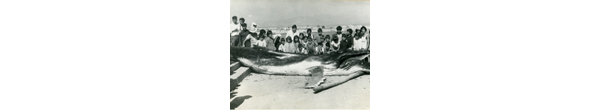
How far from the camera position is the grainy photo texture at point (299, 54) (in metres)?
2.70

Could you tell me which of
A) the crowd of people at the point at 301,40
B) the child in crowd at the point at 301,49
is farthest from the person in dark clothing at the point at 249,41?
the child in crowd at the point at 301,49

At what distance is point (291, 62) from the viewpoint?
9.11 feet

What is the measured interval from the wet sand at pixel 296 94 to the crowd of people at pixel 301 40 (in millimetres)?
215

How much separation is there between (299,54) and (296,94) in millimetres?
297

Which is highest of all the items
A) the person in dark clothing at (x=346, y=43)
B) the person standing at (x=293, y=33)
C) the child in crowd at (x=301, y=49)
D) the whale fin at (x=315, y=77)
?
the person standing at (x=293, y=33)

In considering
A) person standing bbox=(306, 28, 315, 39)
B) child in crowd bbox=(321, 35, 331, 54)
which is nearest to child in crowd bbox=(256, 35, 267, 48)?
person standing bbox=(306, 28, 315, 39)

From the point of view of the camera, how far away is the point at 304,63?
2.79 m

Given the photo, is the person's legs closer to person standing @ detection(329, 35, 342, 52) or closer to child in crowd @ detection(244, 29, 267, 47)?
child in crowd @ detection(244, 29, 267, 47)

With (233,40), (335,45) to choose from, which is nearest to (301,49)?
(335,45)

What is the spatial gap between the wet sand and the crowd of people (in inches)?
8.4

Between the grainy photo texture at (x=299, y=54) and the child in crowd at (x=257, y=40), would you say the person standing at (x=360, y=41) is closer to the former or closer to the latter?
the grainy photo texture at (x=299, y=54)

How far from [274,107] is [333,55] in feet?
1.91

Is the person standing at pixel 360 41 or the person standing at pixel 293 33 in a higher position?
the person standing at pixel 293 33
